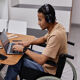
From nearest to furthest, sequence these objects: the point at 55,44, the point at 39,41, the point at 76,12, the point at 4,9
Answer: the point at 55,44 → the point at 39,41 → the point at 4,9 → the point at 76,12

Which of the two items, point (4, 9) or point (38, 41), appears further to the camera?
point (4, 9)

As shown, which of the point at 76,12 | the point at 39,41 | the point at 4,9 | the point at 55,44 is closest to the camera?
the point at 55,44

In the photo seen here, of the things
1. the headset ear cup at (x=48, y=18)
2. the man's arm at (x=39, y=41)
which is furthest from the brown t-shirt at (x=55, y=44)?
the man's arm at (x=39, y=41)

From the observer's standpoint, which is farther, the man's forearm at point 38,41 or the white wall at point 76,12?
the white wall at point 76,12

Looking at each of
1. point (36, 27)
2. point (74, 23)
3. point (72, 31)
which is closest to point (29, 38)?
point (36, 27)

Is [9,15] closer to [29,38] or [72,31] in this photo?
[72,31]

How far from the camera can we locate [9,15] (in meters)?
4.25

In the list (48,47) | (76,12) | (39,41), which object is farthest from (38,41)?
(76,12)

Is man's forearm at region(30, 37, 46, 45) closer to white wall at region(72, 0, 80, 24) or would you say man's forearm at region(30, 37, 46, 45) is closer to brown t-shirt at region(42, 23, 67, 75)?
brown t-shirt at region(42, 23, 67, 75)

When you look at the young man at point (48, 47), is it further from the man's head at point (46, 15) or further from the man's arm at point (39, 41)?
the man's arm at point (39, 41)

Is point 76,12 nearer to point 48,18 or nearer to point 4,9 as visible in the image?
point 4,9

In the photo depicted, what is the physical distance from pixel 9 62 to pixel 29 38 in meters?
0.71

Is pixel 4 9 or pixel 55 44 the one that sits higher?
pixel 4 9

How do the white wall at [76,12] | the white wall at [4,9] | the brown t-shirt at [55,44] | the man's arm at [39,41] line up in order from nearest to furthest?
the brown t-shirt at [55,44] → the man's arm at [39,41] → the white wall at [4,9] → the white wall at [76,12]
